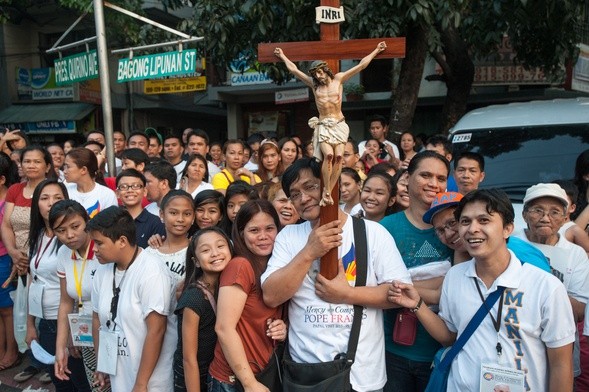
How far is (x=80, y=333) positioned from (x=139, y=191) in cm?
129

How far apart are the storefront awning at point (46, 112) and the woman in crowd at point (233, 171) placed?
11.2 meters

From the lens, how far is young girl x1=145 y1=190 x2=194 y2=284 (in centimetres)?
329

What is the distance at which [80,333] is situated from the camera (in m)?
3.20

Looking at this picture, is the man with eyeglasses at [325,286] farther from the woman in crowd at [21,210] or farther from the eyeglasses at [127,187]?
the woman in crowd at [21,210]

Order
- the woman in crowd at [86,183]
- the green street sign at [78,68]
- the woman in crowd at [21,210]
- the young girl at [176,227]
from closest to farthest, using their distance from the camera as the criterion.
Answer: the young girl at [176,227], the woman in crowd at [86,183], the woman in crowd at [21,210], the green street sign at [78,68]

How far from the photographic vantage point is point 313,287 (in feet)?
7.33

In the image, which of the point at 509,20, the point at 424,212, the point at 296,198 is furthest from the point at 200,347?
the point at 509,20

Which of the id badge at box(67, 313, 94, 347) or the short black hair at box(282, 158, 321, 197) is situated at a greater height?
the short black hair at box(282, 158, 321, 197)

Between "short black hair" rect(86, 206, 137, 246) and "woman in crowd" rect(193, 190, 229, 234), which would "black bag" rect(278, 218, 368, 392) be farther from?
"woman in crowd" rect(193, 190, 229, 234)

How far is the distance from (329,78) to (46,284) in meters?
2.76

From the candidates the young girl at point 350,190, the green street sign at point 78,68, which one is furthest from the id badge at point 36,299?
the green street sign at point 78,68

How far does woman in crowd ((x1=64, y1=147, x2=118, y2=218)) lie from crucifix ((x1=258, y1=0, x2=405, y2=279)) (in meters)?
2.75

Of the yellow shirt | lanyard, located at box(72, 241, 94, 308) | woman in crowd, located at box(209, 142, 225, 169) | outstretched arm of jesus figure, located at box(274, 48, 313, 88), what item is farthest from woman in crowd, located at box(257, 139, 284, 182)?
outstretched arm of jesus figure, located at box(274, 48, 313, 88)

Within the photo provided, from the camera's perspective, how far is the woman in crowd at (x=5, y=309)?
4.82 metres
